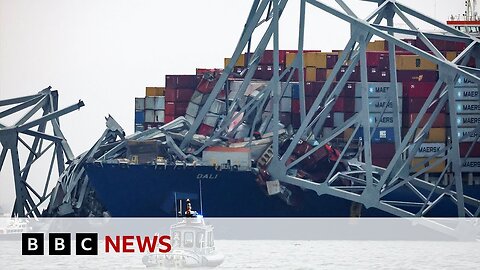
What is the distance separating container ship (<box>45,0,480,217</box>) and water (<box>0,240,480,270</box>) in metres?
2.14

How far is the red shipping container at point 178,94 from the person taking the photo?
10112 centimetres

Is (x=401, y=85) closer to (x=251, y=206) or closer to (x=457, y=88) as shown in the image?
(x=457, y=88)

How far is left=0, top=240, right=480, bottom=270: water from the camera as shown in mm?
78188

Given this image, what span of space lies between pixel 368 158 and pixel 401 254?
16.1 feet

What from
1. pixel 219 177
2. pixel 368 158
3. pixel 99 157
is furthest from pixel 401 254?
pixel 99 157

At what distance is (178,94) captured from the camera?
101375 millimetres

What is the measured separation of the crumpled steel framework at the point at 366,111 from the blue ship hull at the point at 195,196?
4.65 ft

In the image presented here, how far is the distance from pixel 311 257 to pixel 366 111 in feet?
29.6

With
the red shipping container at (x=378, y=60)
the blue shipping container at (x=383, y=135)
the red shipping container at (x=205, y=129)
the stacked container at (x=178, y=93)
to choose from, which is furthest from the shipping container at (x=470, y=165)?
the stacked container at (x=178, y=93)

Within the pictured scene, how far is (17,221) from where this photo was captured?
97.9 meters

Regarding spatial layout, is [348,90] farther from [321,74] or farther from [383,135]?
[383,135]

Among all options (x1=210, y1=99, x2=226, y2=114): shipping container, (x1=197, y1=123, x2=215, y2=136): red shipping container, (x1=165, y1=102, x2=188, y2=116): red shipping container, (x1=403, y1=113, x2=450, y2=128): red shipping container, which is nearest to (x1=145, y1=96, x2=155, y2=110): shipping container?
(x1=165, y1=102, x2=188, y2=116): red shipping container

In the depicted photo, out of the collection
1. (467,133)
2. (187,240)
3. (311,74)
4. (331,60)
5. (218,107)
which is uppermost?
(331,60)

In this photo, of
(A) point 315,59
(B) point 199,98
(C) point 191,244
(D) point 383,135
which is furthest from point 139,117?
(C) point 191,244
